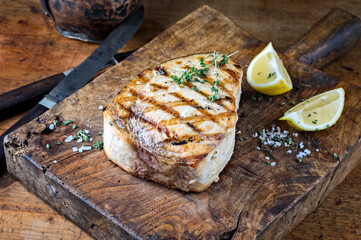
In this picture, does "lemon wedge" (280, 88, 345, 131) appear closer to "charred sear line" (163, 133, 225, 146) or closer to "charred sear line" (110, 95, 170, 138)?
"charred sear line" (163, 133, 225, 146)

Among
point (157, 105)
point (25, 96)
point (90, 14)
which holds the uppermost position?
point (157, 105)

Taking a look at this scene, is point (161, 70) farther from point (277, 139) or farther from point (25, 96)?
point (25, 96)

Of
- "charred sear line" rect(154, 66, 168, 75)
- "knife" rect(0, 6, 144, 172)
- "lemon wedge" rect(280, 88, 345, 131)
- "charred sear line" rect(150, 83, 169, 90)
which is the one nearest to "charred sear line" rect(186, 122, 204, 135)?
"charred sear line" rect(150, 83, 169, 90)

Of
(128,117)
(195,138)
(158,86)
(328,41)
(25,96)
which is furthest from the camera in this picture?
(328,41)

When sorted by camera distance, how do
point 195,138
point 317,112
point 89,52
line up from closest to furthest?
1. point 195,138
2. point 317,112
3. point 89,52

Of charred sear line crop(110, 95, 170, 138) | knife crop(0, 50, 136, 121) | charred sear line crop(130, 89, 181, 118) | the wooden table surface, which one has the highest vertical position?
charred sear line crop(130, 89, 181, 118)

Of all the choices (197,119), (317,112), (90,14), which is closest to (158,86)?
(197,119)

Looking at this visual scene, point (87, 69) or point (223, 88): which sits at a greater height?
point (223, 88)

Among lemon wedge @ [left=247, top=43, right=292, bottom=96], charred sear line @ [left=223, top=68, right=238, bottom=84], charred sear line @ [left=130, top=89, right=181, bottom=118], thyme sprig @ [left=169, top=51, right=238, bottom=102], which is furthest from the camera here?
lemon wedge @ [left=247, top=43, right=292, bottom=96]
